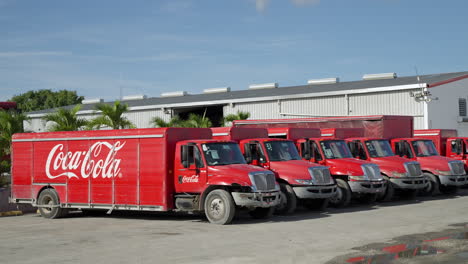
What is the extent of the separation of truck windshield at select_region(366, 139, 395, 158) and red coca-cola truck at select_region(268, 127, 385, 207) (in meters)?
1.38

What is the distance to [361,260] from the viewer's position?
1077cm

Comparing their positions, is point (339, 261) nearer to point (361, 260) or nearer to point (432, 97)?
point (361, 260)

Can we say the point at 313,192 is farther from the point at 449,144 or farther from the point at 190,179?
the point at 449,144

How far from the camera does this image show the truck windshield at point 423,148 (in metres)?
25.6

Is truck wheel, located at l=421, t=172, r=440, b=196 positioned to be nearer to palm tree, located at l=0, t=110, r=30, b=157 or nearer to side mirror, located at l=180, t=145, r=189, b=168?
side mirror, located at l=180, t=145, r=189, b=168

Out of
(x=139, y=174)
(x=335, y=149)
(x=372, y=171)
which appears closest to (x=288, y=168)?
(x=335, y=149)

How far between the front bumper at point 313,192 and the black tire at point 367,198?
334cm

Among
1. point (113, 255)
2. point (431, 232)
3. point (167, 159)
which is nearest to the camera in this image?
point (113, 255)

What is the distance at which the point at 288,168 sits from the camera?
1948 centimetres

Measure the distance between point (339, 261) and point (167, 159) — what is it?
8.43 meters

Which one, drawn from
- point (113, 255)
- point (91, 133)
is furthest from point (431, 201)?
point (113, 255)

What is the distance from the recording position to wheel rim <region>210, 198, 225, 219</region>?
17141mm

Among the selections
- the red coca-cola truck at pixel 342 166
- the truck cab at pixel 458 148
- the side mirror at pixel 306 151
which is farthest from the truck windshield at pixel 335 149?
the truck cab at pixel 458 148

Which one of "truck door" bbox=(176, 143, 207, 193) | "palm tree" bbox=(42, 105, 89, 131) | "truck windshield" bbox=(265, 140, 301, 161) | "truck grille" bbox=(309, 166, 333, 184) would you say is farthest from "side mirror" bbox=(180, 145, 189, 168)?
"palm tree" bbox=(42, 105, 89, 131)
